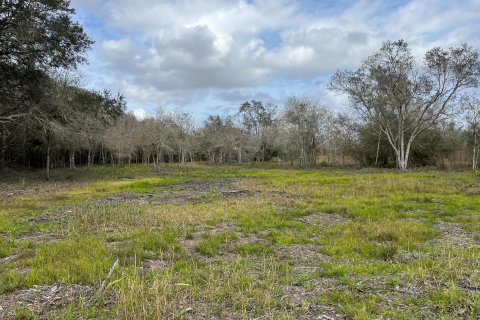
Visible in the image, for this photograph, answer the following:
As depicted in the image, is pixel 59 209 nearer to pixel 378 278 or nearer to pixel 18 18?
pixel 378 278

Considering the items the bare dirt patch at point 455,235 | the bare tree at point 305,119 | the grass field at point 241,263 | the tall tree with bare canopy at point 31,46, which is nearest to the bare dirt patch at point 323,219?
the grass field at point 241,263

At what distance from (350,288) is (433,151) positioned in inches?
2494

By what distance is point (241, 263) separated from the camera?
29.4ft

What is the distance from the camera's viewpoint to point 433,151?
A: 2483 inches

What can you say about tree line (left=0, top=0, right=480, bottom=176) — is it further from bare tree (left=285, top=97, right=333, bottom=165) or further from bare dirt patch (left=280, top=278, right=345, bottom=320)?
bare dirt patch (left=280, top=278, right=345, bottom=320)

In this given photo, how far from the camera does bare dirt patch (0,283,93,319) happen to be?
6.28 m

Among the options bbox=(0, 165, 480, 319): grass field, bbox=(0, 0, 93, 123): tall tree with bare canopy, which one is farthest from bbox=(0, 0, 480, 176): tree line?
bbox=(0, 165, 480, 319): grass field

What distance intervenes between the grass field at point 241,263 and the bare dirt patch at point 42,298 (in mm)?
24

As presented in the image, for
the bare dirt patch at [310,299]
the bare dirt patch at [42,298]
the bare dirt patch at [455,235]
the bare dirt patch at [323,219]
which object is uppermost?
the bare dirt patch at [455,235]

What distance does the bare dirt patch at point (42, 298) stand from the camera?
20.6 ft

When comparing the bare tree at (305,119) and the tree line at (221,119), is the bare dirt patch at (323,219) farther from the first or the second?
the bare tree at (305,119)

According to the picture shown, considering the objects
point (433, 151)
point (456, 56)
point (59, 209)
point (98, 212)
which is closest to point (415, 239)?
point (98, 212)

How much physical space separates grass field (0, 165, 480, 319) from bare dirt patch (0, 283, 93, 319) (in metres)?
0.02

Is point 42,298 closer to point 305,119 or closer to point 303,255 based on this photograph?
point 303,255
